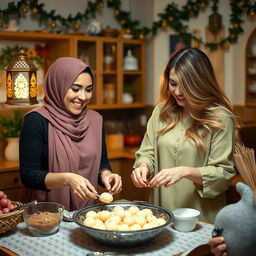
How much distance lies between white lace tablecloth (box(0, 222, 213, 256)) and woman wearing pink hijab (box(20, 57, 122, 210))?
1.34 feet

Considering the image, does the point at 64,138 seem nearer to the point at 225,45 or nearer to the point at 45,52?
the point at 45,52

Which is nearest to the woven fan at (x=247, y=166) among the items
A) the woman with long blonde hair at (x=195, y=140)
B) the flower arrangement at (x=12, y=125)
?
the woman with long blonde hair at (x=195, y=140)

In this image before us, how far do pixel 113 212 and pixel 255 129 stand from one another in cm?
260

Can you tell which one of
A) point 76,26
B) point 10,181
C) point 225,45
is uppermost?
point 76,26

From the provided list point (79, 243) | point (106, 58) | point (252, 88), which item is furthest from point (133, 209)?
point (252, 88)

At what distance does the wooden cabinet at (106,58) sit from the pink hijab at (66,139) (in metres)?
1.85

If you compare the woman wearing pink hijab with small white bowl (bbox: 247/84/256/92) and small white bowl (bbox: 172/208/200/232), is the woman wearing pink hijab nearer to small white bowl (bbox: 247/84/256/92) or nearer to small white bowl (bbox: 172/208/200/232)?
small white bowl (bbox: 172/208/200/232)

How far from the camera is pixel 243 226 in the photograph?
54.4 inches

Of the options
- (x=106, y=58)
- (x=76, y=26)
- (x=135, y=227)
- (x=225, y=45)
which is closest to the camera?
(x=135, y=227)

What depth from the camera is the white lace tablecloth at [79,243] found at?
5.22 ft

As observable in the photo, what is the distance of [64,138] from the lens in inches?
91.4

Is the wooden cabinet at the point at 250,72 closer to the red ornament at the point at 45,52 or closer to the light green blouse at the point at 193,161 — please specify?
the red ornament at the point at 45,52

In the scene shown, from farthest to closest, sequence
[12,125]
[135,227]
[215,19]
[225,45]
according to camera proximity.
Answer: [225,45]
[215,19]
[12,125]
[135,227]

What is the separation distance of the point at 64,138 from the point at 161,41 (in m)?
2.57
